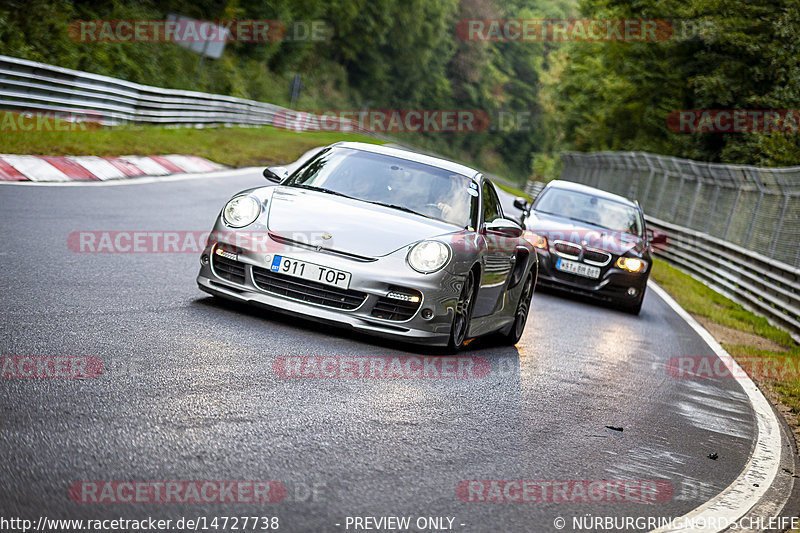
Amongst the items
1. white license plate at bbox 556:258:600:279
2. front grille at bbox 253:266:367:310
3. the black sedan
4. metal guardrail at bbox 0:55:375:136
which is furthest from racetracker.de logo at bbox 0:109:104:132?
front grille at bbox 253:266:367:310

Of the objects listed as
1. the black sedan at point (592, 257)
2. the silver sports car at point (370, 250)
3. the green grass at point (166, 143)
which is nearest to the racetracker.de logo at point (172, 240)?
the silver sports car at point (370, 250)

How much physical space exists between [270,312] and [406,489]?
3.62 m

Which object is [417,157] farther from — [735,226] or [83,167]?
[735,226]

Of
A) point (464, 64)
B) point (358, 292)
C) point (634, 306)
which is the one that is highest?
A: point (464, 64)

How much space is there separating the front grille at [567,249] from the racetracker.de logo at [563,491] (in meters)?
8.82

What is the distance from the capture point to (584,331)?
37.0ft

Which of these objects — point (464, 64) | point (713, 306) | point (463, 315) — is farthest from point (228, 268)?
point (464, 64)

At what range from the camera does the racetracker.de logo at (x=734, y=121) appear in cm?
2992

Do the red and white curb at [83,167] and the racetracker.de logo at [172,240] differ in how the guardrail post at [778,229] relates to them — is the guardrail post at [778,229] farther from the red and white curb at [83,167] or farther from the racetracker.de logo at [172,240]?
the red and white curb at [83,167]

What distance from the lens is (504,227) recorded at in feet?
26.6

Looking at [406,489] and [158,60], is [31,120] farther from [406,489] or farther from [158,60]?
[158,60]

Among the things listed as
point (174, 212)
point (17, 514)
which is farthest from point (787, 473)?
point (174, 212)

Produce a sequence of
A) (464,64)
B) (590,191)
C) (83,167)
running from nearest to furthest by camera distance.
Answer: (83,167)
(590,191)
(464,64)

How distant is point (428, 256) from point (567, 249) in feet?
23.6
